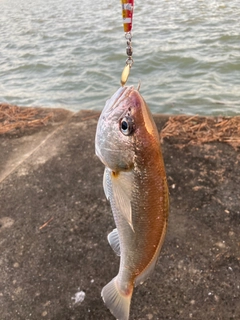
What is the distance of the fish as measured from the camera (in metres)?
1.69

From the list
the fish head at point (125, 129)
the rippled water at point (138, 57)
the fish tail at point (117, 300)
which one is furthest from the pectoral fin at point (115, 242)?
the rippled water at point (138, 57)

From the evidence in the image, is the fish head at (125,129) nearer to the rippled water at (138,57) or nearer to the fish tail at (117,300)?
the fish tail at (117,300)

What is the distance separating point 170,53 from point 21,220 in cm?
660

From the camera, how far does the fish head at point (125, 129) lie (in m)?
1.68

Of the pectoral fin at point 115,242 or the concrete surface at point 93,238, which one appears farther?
the concrete surface at point 93,238

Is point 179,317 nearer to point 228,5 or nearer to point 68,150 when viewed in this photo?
point 68,150

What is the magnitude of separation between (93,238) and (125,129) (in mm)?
1907

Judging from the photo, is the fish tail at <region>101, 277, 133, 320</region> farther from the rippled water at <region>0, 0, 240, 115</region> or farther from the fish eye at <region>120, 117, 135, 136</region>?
the rippled water at <region>0, 0, 240, 115</region>

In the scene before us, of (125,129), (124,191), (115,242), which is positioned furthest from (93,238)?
(125,129)

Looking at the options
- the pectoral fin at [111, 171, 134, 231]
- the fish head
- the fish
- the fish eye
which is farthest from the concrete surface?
the fish eye

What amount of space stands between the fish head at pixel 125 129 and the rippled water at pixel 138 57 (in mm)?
5347

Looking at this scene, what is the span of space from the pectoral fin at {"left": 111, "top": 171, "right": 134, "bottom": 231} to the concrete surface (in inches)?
53.0

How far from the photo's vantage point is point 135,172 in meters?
1.71

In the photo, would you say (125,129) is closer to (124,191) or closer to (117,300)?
(124,191)
